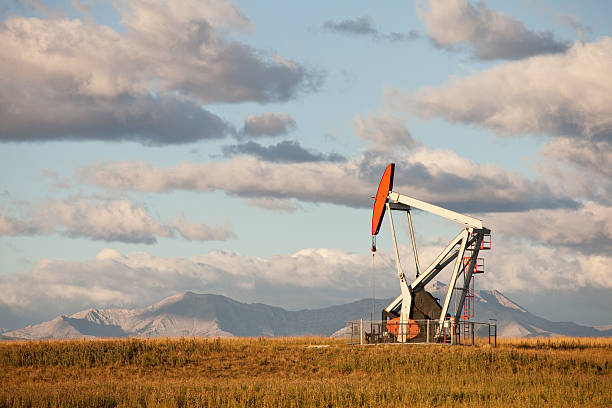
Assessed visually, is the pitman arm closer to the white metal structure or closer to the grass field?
the white metal structure

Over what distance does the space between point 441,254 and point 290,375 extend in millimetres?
11514

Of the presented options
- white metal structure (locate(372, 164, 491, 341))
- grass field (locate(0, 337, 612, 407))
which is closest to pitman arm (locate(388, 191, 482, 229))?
white metal structure (locate(372, 164, 491, 341))

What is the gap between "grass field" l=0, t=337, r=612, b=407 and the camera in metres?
30.5

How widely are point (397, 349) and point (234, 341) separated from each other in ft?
38.2

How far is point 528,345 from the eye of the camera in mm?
51812

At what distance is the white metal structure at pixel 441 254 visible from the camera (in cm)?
4488

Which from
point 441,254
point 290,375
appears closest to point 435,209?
point 441,254

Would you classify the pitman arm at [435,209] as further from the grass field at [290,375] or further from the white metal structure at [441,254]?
the grass field at [290,375]

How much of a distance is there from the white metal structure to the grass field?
2.76m

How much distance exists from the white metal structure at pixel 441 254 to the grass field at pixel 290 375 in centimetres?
276

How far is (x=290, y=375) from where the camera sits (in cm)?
3919

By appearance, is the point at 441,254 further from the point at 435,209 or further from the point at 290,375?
the point at 290,375

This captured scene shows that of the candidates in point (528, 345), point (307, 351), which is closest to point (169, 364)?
point (307, 351)

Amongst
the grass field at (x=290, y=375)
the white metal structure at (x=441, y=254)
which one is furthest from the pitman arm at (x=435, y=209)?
the grass field at (x=290, y=375)
